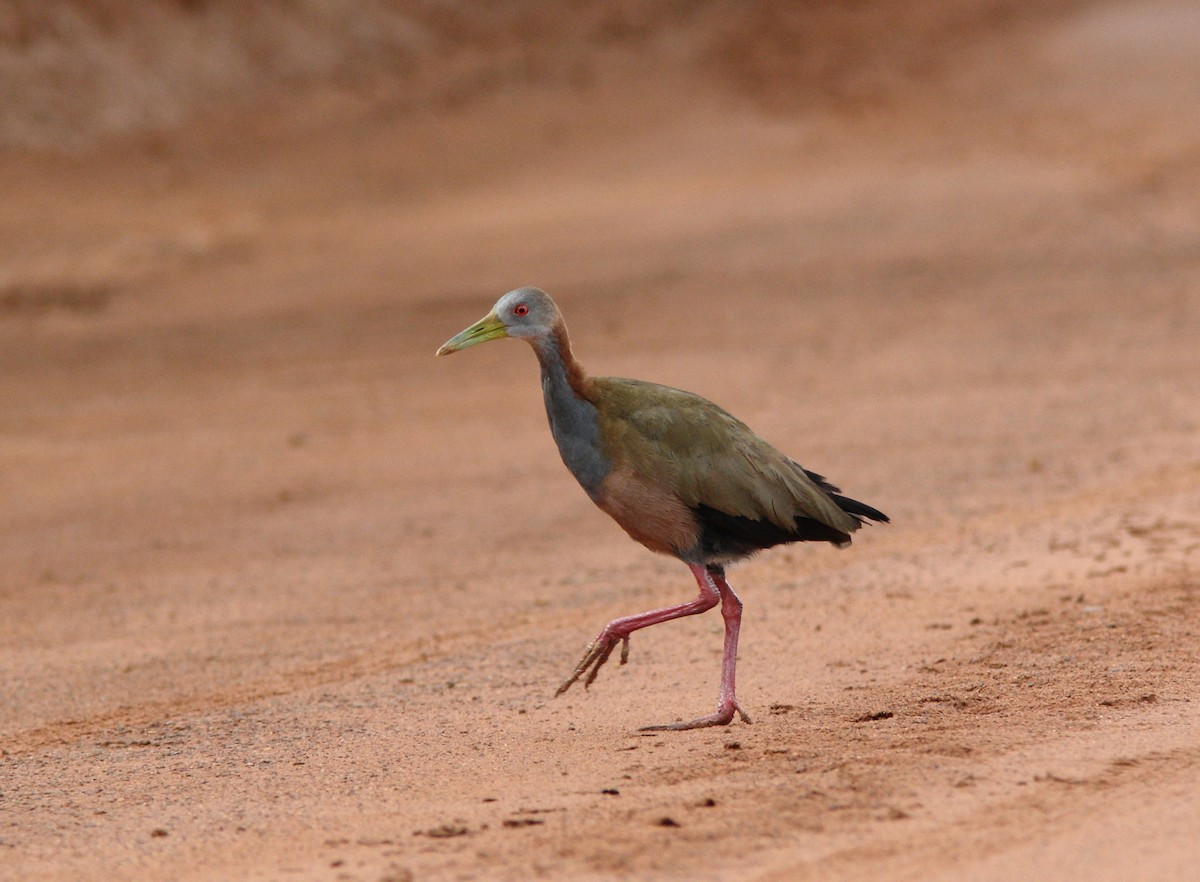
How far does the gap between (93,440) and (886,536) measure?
7.16 meters

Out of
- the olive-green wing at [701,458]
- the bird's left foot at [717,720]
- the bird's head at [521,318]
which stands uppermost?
the bird's head at [521,318]

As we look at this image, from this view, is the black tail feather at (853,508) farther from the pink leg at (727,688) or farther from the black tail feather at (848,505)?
the pink leg at (727,688)

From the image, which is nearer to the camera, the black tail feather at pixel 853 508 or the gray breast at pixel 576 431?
the gray breast at pixel 576 431

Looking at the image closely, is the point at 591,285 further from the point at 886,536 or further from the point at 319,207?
the point at 886,536

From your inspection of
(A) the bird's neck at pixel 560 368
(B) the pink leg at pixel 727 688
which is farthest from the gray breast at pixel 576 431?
(B) the pink leg at pixel 727 688

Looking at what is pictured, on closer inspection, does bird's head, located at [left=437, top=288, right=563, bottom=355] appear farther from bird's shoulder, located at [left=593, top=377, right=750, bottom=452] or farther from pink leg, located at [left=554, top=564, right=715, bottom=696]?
pink leg, located at [left=554, top=564, right=715, bottom=696]

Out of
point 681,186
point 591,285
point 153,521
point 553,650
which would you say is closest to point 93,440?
point 153,521

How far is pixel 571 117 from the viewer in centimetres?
2353

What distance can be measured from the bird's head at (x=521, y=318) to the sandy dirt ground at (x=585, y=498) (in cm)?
153

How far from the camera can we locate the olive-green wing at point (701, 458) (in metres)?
6.12

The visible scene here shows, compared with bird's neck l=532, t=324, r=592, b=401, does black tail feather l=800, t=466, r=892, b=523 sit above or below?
below

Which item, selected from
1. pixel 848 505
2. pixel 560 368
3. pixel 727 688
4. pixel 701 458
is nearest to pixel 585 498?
pixel 848 505

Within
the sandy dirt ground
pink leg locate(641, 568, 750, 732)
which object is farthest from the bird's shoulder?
the sandy dirt ground

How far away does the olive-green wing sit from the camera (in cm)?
612
